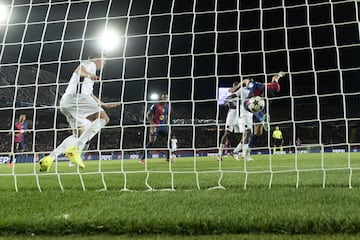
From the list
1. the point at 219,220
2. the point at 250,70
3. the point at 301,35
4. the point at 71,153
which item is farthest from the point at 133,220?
the point at 250,70

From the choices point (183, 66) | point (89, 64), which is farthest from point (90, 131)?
point (183, 66)

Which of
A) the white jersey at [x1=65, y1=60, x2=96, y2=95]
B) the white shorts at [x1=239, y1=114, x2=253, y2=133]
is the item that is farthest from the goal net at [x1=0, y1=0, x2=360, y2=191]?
the white jersey at [x1=65, y1=60, x2=96, y2=95]

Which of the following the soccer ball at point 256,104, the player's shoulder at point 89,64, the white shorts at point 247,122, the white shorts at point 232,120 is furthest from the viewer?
the white shorts at point 232,120

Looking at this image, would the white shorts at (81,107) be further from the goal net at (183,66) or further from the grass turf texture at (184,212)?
the goal net at (183,66)

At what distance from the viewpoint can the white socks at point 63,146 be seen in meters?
5.06

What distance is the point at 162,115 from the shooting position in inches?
395

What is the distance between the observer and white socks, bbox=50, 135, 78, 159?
5059 mm

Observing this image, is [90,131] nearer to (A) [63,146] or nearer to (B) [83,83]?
(A) [63,146]

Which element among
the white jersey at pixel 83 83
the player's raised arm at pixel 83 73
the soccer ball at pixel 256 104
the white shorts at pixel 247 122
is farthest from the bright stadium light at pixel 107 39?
the white shorts at pixel 247 122

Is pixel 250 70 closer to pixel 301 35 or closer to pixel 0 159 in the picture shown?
pixel 301 35

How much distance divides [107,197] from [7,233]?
106 centimetres

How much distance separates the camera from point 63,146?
17.0ft

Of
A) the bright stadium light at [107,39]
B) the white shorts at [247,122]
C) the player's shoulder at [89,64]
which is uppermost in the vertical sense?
the bright stadium light at [107,39]

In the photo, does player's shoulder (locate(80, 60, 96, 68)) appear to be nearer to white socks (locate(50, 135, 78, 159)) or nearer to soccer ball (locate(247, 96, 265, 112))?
white socks (locate(50, 135, 78, 159))
